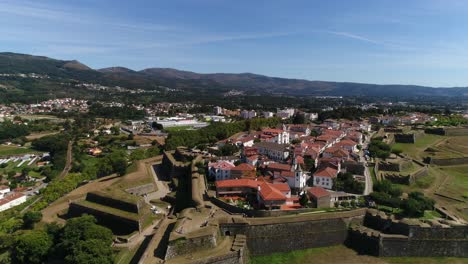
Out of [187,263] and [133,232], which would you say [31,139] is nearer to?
[133,232]

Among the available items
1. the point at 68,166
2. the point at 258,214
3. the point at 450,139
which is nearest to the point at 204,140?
the point at 68,166

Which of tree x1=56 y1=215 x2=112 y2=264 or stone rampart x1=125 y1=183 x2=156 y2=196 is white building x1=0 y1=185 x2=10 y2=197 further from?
tree x1=56 y1=215 x2=112 y2=264

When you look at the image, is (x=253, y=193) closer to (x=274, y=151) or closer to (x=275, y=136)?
(x=274, y=151)

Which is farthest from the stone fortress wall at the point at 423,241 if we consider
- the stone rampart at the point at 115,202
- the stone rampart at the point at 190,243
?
the stone rampart at the point at 115,202

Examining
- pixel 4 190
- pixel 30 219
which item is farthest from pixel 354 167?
pixel 4 190

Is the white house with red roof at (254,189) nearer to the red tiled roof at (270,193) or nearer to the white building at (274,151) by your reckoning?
the red tiled roof at (270,193)

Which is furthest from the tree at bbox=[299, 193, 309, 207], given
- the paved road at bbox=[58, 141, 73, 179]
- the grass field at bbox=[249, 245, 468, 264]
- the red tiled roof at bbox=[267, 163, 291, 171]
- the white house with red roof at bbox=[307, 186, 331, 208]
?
the paved road at bbox=[58, 141, 73, 179]
